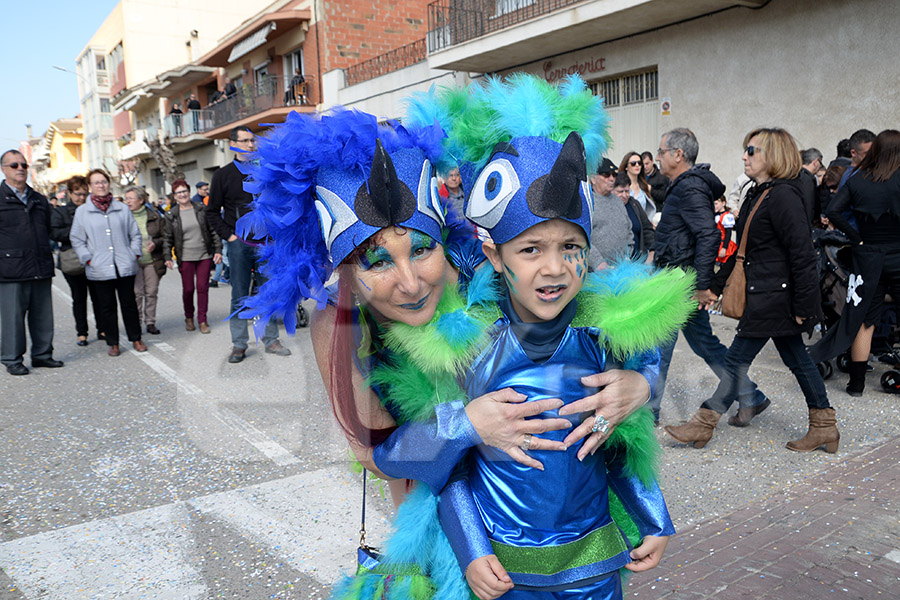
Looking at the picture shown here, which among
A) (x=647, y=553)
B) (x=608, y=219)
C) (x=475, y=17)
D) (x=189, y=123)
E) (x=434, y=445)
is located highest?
(x=189, y=123)

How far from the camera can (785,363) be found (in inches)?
172

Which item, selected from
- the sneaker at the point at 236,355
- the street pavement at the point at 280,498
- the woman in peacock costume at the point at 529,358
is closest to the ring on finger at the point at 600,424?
the woman in peacock costume at the point at 529,358

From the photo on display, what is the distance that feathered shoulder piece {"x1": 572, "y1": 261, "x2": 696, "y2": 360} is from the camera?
1581 mm

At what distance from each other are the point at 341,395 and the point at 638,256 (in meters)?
0.91

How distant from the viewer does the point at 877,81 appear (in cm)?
915

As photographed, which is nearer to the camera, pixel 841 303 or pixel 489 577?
pixel 489 577

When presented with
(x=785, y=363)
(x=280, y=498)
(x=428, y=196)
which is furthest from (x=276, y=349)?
(x=428, y=196)

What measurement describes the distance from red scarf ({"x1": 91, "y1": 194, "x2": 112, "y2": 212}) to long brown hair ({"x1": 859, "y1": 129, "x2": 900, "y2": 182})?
25.0 feet

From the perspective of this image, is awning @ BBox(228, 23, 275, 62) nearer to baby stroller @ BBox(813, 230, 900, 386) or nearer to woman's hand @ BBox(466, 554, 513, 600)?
baby stroller @ BBox(813, 230, 900, 386)

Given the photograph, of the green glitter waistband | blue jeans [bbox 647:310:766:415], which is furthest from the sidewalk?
the green glitter waistband

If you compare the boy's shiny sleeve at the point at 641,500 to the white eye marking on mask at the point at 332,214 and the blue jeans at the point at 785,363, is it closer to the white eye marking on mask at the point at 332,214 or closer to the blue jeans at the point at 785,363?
the white eye marking on mask at the point at 332,214

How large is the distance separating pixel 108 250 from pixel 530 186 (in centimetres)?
735

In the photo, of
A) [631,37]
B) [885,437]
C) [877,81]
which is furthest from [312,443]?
[631,37]

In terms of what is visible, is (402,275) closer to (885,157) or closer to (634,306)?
(634,306)
